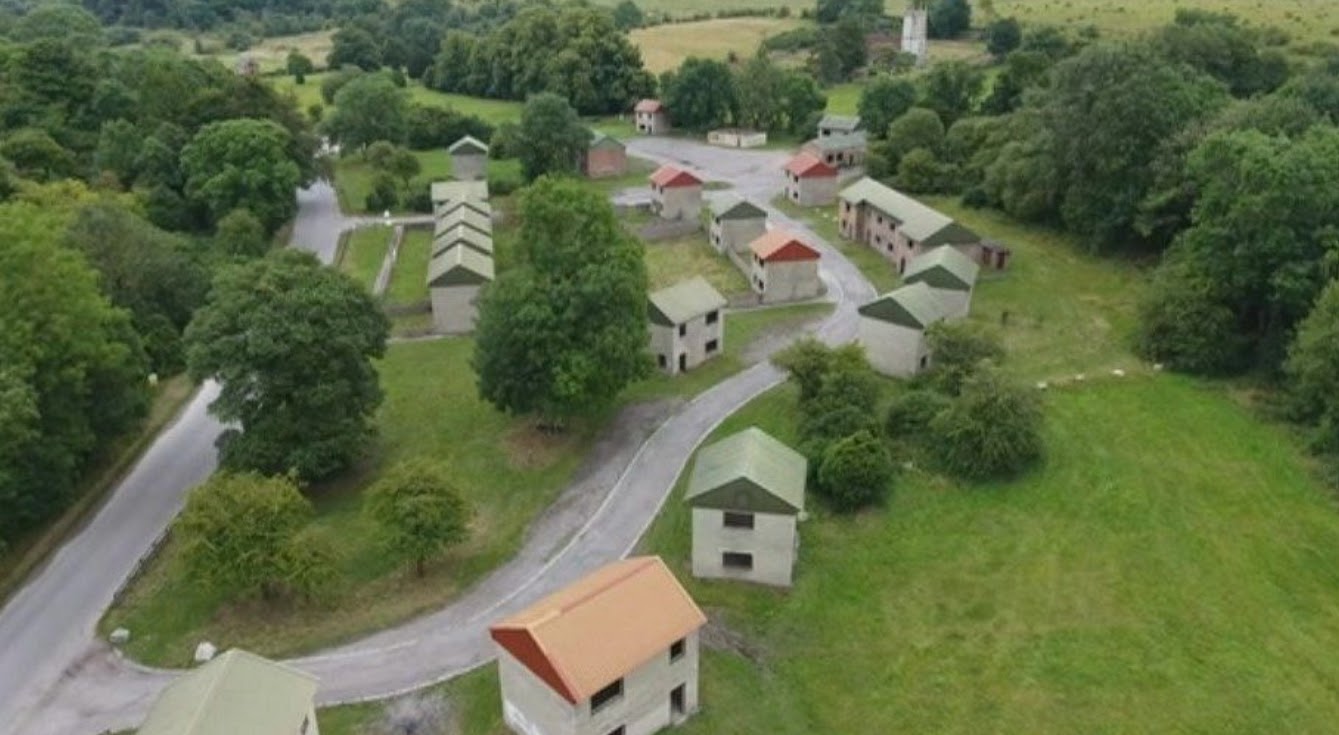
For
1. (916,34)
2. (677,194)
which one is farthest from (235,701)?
(916,34)

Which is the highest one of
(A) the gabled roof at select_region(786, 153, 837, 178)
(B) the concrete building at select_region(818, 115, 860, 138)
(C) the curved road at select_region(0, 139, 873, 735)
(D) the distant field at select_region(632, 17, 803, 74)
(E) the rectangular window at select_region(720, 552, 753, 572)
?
(D) the distant field at select_region(632, 17, 803, 74)

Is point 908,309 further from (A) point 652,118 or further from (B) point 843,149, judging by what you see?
(A) point 652,118

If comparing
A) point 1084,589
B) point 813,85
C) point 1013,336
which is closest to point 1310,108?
point 1013,336

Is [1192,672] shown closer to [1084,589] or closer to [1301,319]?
[1084,589]

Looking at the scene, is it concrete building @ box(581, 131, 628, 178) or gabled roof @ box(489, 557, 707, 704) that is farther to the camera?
concrete building @ box(581, 131, 628, 178)

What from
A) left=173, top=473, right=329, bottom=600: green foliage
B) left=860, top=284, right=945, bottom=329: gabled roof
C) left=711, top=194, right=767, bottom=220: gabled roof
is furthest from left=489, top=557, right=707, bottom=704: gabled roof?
left=711, top=194, right=767, bottom=220: gabled roof

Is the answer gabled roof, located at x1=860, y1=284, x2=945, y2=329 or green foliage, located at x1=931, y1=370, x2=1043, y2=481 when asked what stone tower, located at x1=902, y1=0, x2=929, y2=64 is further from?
green foliage, located at x1=931, y1=370, x2=1043, y2=481

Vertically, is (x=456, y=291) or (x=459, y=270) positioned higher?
(x=459, y=270)
